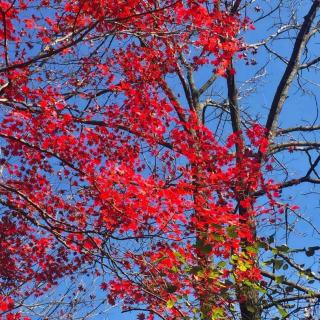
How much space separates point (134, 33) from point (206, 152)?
3.79m

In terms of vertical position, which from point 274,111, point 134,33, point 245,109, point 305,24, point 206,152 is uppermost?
point 305,24

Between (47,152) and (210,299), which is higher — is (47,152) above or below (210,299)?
above

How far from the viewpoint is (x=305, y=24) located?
11266 mm

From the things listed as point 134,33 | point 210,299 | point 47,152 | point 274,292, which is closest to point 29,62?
point 47,152

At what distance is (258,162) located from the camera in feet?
31.5

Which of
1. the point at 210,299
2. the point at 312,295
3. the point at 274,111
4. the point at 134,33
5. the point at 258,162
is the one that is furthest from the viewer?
the point at 274,111

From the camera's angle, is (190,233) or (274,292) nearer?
(274,292)

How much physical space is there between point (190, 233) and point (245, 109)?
523 cm

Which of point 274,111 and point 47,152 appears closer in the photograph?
point 47,152

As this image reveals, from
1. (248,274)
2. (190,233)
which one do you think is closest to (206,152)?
(190,233)

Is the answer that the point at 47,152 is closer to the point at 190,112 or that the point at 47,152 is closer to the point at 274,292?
the point at 274,292

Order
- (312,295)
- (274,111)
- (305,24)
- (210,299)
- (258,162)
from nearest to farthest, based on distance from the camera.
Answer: (210,299)
(312,295)
(258,162)
(274,111)
(305,24)

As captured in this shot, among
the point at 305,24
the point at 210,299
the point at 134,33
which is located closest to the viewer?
the point at 210,299

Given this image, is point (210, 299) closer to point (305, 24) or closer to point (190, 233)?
point (190, 233)
